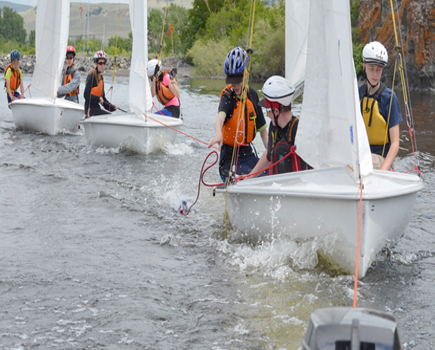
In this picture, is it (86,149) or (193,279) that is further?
(86,149)

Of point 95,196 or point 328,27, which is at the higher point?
point 328,27

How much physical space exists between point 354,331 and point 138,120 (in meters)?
8.27

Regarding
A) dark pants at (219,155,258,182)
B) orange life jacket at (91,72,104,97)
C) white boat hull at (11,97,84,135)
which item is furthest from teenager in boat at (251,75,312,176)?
white boat hull at (11,97,84,135)

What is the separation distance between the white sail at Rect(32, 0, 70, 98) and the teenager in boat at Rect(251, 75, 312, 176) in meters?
8.55

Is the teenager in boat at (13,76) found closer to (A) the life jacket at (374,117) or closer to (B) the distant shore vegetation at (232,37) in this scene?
(A) the life jacket at (374,117)

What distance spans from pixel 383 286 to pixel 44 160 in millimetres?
6962

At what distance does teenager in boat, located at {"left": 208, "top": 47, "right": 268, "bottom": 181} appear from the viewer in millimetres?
4938

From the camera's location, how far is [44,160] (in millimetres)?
9516

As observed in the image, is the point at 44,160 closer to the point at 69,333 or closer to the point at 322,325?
the point at 69,333

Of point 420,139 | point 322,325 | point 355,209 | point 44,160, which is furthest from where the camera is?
point 420,139

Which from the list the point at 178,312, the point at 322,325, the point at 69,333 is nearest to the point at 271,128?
the point at 178,312

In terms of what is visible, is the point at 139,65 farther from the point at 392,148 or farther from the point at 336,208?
the point at 336,208

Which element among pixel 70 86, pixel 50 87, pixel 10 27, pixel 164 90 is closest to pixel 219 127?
pixel 164 90

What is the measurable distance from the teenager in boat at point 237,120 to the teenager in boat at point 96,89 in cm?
587
